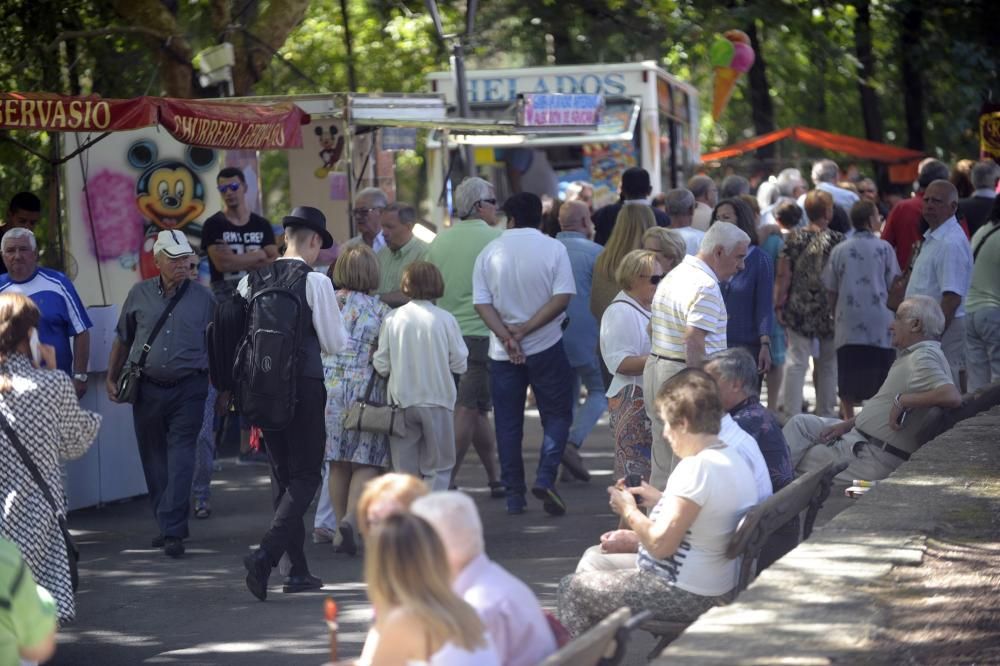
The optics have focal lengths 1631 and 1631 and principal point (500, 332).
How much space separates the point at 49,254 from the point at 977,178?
8066 millimetres

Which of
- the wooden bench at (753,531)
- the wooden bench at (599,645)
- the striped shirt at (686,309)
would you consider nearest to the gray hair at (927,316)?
the striped shirt at (686,309)

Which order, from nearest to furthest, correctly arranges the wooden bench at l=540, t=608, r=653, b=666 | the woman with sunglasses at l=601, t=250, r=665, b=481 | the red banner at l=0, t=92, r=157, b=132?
the wooden bench at l=540, t=608, r=653, b=666, the woman with sunglasses at l=601, t=250, r=665, b=481, the red banner at l=0, t=92, r=157, b=132

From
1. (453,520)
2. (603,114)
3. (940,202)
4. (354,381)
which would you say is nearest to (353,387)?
(354,381)

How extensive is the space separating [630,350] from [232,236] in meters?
3.72

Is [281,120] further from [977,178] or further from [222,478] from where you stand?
[977,178]

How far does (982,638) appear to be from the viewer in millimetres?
5938

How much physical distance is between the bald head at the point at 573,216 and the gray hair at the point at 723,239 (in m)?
3.03

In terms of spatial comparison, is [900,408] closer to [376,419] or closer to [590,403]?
[376,419]

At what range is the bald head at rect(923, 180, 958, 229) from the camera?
36.4 ft

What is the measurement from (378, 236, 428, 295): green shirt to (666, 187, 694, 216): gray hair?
5.55 feet

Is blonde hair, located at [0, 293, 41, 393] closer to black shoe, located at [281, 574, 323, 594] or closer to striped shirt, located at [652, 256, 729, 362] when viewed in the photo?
black shoe, located at [281, 574, 323, 594]

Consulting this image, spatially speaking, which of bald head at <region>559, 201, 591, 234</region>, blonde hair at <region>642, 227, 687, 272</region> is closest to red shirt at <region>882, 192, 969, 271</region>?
bald head at <region>559, 201, 591, 234</region>

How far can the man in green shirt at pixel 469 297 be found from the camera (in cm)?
1050

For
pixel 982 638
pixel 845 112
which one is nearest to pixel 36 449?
pixel 982 638
